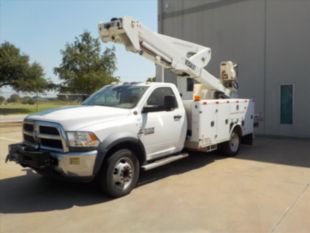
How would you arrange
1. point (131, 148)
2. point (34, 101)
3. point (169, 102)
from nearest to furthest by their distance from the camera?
point (131, 148)
point (169, 102)
point (34, 101)

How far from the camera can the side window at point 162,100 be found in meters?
6.70

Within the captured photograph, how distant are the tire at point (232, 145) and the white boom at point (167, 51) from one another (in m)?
1.46

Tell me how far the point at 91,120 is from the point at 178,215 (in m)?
2.09

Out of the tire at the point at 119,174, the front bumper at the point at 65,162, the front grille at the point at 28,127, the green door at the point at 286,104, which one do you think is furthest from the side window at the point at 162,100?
A: the green door at the point at 286,104

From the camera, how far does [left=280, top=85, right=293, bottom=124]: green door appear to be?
1329 cm

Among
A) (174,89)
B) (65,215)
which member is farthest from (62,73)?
(65,215)

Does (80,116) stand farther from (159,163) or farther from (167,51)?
(167,51)

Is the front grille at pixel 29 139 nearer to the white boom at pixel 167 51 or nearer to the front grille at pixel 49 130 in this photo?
the front grille at pixel 49 130

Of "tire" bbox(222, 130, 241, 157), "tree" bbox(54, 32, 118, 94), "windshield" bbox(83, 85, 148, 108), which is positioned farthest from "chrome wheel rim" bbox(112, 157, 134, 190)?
"tree" bbox(54, 32, 118, 94)

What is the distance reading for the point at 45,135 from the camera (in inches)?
219

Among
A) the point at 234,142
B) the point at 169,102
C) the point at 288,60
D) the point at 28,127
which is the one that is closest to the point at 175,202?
the point at 169,102

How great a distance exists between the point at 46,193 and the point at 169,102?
2.98 m

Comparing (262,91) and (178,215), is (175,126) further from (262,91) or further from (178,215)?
(262,91)

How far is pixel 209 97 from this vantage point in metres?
9.95
